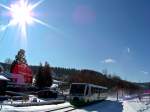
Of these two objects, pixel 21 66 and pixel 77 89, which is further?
pixel 21 66

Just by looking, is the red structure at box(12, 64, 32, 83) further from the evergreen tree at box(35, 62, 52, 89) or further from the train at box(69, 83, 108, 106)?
the train at box(69, 83, 108, 106)

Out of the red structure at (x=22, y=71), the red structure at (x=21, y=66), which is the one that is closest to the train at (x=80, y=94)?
the red structure at (x=21, y=66)

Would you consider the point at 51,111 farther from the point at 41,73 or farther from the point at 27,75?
the point at 27,75

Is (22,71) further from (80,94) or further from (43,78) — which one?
(80,94)

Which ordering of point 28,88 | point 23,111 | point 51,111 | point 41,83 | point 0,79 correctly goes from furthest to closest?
point 41,83 → point 28,88 → point 0,79 → point 51,111 → point 23,111

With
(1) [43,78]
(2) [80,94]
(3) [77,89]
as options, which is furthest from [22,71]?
(2) [80,94]

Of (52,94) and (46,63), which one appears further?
(46,63)

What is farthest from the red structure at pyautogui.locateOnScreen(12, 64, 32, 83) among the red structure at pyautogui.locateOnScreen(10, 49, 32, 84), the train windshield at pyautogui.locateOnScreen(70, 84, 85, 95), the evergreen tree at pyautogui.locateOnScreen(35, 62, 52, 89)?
the train windshield at pyautogui.locateOnScreen(70, 84, 85, 95)

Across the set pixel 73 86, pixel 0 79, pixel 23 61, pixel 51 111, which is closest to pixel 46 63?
pixel 23 61

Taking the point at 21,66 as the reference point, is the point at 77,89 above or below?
below

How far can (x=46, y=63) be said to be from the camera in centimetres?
8044

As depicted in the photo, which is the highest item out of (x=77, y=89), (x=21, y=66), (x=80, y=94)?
(x=21, y=66)

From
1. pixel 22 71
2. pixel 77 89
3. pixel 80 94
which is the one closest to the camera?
pixel 80 94

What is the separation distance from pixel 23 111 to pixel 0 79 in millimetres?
22888
